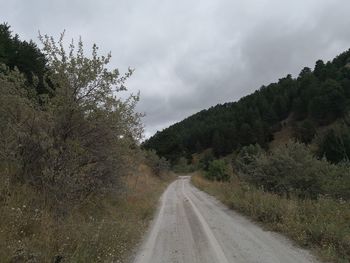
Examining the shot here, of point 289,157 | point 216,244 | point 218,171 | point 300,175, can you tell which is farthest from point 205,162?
point 216,244

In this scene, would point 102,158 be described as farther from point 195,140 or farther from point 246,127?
point 195,140

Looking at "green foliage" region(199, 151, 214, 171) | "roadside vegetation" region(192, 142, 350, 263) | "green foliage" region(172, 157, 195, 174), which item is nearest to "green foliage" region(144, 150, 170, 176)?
"green foliage" region(199, 151, 214, 171)

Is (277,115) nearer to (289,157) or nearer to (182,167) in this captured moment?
(182,167)

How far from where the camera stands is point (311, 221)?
12938 mm

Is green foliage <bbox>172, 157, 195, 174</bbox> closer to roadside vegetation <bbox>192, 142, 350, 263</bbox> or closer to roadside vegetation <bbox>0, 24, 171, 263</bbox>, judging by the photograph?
roadside vegetation <bbox>192, 142, 350, 263</bbox>

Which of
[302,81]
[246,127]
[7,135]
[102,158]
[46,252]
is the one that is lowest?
[46,252]

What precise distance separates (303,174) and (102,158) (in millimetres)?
12460

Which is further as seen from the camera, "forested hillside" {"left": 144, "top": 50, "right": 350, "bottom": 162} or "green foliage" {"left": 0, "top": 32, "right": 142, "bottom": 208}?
"forested hillside" {"left": 144, "top": 50, "right": 350, "bottom": 162}

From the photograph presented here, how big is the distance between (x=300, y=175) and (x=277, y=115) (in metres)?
128

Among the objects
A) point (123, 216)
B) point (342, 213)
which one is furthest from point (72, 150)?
point (342, 213)

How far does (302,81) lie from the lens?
142 metres

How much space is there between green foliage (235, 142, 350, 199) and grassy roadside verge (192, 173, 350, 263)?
3374mm

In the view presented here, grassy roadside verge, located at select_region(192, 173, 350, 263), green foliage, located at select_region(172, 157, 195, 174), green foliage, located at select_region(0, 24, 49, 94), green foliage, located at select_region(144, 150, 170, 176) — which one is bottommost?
grassy roadside verge, located at select_region(192, 173, 350, 263)

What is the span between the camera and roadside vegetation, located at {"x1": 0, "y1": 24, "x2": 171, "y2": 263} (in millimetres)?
8820
